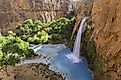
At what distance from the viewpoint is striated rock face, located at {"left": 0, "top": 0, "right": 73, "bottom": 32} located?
27344 millimetres

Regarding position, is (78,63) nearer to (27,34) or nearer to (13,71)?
(13,71)

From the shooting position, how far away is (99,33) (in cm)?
1510

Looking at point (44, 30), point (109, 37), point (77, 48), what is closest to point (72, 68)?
point (77, 48)

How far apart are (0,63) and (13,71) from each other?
4.51 feet

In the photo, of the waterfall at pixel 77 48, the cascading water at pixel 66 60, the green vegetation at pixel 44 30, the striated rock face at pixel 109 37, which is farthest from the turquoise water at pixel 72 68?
the green vegetation at pixel 44 30

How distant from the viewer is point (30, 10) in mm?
28172

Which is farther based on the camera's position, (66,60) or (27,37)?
(27,37)

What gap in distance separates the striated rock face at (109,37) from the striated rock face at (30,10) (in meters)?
13.3

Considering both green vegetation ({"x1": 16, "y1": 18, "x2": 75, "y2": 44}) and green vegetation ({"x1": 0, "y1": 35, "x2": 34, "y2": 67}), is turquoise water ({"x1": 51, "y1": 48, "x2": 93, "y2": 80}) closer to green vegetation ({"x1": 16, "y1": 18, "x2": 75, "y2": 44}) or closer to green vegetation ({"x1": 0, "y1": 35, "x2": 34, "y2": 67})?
green vegetation ({"x1": 0, "y1": 35, "x2": 34, "y2": 67})

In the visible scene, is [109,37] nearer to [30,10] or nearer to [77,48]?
[77,48]

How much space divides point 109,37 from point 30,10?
52.8 ft

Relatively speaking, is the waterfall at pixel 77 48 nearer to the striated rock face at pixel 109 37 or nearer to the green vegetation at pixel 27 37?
the striated rock face at pixel 109 37

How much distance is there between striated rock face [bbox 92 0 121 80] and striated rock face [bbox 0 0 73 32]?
43.5ft


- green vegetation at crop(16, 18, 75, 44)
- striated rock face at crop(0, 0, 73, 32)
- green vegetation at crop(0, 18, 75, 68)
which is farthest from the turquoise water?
striated rock face at crop(0, 0, 73, 32)
